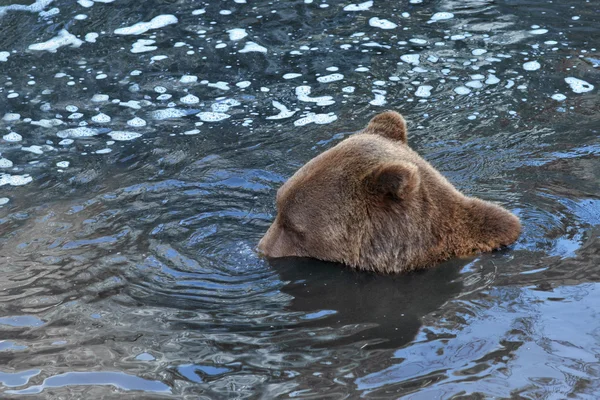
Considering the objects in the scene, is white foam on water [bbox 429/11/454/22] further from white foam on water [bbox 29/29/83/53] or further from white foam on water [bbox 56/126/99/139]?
white foam on water [bbox 56/126/99/139]

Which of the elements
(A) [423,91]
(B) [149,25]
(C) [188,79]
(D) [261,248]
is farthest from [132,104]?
(D) [261,248]

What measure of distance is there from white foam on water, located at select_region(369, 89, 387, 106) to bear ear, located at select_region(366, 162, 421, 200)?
3745mm

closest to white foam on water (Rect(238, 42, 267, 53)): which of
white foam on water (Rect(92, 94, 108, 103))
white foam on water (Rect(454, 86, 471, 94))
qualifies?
white foam on water (Rect(92, 94, 108, 103))

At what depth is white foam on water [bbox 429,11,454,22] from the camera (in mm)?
11746

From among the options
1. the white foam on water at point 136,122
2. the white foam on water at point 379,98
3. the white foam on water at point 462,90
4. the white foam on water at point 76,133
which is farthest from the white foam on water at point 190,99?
the white foam on water at point 462,90

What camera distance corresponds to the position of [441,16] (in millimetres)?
11859

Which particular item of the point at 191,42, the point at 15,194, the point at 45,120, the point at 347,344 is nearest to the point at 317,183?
the point at 347,344

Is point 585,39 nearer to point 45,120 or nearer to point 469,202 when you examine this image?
point 469,202

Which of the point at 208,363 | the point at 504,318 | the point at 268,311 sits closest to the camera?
the point at 208,363

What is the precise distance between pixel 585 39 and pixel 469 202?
584 cm

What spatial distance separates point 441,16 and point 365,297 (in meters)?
7.34

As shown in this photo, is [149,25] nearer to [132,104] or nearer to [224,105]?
[132,104]

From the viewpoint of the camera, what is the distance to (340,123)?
29.1 feet

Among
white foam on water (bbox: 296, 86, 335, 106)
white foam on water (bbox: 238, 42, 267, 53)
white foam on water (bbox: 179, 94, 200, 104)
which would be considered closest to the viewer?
white foam on water (bbox: 296, 86, 335, 106)
